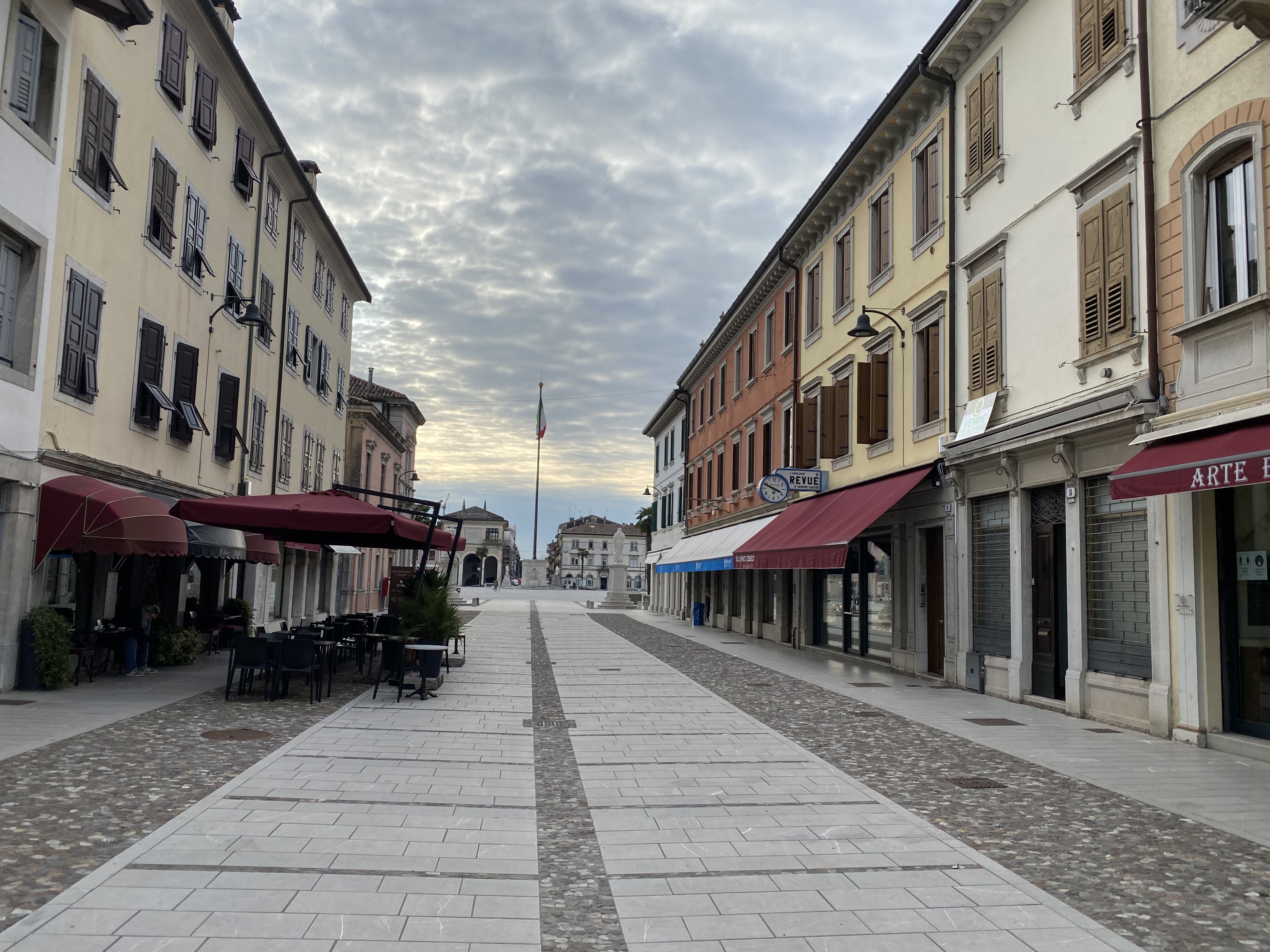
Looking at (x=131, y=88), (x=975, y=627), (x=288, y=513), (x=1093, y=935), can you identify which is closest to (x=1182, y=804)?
(x=1093, y=935)

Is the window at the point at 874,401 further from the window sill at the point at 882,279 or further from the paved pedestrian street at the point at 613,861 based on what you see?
the paved pedestrian street at the point at 613,861

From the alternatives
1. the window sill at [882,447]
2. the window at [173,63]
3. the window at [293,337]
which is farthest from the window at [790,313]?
the window at [173,63]

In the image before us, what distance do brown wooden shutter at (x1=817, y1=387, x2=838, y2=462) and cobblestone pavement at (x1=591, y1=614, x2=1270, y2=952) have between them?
10.1 metres

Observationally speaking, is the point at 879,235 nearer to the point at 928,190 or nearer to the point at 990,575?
the point at 928,190

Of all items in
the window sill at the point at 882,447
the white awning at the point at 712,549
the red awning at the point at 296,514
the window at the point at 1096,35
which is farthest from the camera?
the white awning at the point at 712,549

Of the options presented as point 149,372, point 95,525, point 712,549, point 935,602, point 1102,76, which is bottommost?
point 935,602

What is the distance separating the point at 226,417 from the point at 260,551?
3251mm

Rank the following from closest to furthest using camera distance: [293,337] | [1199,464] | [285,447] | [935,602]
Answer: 1. [1199,464]
2. [935,602]
3. [285,447]
4. [293,337]

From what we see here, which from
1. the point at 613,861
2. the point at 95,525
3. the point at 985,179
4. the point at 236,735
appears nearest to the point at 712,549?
the point at 985,179

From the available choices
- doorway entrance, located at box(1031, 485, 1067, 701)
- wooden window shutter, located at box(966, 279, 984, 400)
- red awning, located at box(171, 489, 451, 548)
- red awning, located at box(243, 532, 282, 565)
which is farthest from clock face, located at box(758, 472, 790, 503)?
red awning, located at box(243, 532, 282, 565)

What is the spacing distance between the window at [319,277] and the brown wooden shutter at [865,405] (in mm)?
18346

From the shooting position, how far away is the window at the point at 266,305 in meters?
22.4

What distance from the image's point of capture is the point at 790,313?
26.0m

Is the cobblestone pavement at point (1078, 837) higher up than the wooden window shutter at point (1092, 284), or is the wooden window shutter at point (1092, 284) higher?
the wooden window shutter at point (1092, 284)
